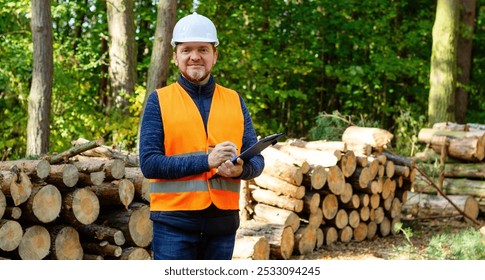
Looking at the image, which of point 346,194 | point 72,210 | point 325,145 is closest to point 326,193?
point 346,194

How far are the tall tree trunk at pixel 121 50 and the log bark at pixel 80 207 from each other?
687 cm

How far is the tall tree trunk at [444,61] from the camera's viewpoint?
13.7m

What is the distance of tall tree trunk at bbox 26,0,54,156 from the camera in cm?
1056

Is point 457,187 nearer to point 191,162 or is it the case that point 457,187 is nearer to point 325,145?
point 325,145

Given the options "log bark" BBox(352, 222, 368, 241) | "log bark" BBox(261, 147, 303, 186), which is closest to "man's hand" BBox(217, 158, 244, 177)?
"log bark" BBox(261, 147, 303, 186)

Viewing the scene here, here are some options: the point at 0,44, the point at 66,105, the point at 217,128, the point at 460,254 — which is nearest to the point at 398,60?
the point at 66,105

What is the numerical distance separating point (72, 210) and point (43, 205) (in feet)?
0.88

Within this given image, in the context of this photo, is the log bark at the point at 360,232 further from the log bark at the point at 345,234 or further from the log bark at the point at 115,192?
the log bark at the point at 115,192

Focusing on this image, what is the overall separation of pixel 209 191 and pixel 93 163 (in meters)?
2.96

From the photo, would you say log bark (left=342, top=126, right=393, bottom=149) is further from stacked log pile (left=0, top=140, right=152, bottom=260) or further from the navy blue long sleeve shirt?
the navy blue long sleeve shirt

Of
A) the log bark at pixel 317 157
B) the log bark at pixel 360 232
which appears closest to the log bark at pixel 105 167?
the log bark at pixel 317 157

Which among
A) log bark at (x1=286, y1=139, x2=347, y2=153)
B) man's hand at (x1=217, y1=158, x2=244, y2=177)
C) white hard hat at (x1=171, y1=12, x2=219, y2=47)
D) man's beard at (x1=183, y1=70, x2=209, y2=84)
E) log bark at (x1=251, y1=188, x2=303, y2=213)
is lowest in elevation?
log bark at (x1=251, y1=188, x2=303, y2=213)

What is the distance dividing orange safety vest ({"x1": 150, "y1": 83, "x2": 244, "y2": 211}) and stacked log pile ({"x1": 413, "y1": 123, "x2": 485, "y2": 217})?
770cm

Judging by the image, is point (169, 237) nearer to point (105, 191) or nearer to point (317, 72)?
point (105, 191)
